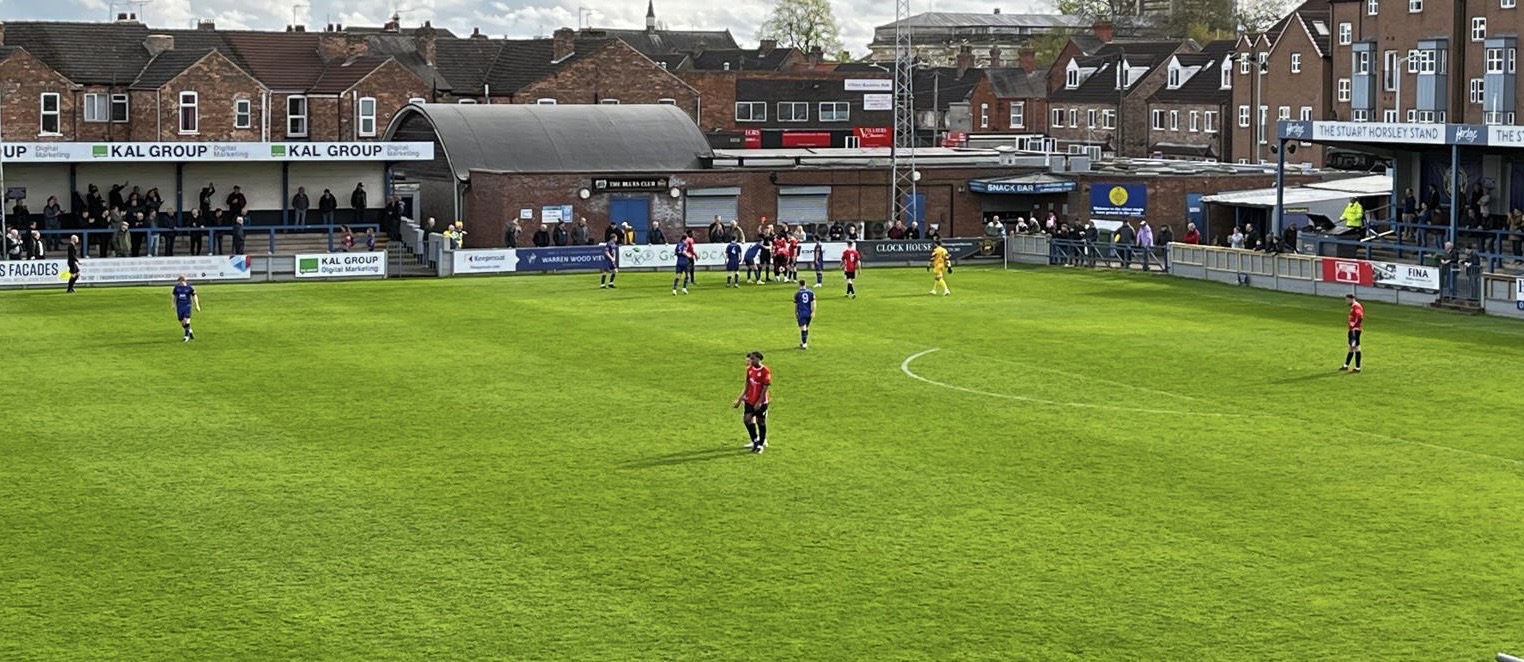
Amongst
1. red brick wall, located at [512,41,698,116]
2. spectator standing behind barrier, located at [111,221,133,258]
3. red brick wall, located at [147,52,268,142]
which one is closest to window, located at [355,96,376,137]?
red brick wall, located at [147,52,268,142]

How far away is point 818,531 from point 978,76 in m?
114

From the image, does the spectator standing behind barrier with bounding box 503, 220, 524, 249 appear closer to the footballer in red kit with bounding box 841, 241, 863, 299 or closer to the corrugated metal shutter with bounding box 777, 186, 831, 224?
the corrugated metal shutter with bounding box 777, 186, 831, 224

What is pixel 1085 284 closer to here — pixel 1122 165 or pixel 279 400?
pixel 1122 165

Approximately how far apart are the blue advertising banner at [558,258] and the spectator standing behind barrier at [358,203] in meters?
8.16

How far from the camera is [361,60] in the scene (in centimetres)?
9469

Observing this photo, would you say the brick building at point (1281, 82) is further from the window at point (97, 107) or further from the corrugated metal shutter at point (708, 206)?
the window at point (97, 107)

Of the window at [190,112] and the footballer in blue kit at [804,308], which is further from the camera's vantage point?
the window at [190,112]

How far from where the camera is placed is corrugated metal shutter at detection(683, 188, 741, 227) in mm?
74250

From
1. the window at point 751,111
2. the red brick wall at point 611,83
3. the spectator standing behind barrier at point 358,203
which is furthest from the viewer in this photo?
the window at point 751,111

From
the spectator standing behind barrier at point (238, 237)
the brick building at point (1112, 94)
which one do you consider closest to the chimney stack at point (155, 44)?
the spectator standing behind barrier at point (238, 237)

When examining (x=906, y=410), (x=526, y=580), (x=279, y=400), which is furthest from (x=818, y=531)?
(x=279, y=400)

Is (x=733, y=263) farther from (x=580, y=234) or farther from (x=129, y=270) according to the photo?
(x=129, y=270)

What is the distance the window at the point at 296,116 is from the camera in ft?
303

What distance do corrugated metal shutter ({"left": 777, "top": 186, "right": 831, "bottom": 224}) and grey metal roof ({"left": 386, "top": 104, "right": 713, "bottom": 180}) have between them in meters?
3.43
